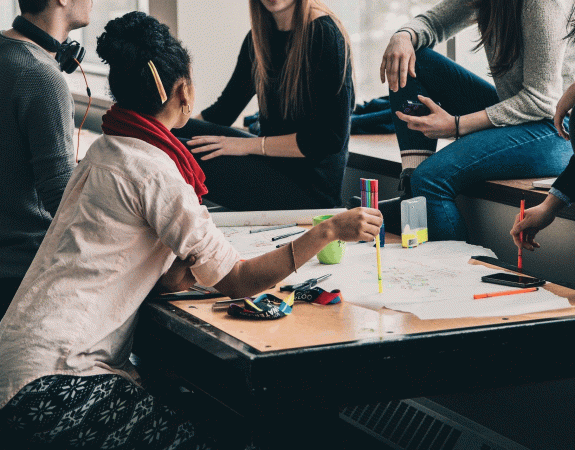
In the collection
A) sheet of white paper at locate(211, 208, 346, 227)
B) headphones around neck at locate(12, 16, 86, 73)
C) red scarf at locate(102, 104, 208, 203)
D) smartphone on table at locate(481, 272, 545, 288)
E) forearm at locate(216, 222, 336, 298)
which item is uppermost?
headphones around neck at locate(12, 16, 86, 73)

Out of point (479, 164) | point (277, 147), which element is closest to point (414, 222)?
point (479, 164)

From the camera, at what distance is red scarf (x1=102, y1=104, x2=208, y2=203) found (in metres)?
1.23

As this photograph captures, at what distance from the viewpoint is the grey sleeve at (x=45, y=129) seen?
1556 millimetres

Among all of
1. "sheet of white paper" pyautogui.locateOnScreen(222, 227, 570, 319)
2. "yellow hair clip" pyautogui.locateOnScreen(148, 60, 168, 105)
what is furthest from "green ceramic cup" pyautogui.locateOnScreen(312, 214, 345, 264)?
"yellow hair clip" pyautogui.locateOnScreen(148, 60, 168, 105)

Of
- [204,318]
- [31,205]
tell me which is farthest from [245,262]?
[31,205]

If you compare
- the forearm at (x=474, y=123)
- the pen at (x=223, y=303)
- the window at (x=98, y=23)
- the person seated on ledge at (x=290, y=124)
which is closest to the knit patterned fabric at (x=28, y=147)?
the pen at (x=223, y=303)

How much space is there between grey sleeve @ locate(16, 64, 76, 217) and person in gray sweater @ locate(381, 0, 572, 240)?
2.75ft

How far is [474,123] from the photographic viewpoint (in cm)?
190

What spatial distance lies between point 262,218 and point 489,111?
63cm

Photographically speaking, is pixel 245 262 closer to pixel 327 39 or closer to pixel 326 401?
pixel 326 401

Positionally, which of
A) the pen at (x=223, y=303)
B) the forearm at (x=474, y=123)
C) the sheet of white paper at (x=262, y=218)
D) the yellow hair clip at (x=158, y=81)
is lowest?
the sheet of white paper at (x=262, y=218)

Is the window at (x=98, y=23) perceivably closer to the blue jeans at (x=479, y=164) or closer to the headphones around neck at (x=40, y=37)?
the headphones around neck at (x=40, y=37)

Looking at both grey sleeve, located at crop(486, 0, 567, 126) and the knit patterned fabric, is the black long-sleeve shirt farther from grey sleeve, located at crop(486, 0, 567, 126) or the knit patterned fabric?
the knit patterned fabric

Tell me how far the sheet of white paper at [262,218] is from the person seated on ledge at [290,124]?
31 centimetres
